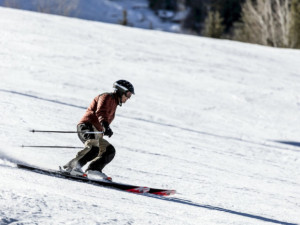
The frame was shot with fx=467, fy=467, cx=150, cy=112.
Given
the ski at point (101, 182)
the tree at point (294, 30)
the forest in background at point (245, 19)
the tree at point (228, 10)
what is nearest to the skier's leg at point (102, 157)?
the ski at point (101, 182)

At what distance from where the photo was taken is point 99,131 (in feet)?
18.4

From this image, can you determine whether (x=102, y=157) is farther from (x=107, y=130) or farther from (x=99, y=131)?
(x=107, y=130)

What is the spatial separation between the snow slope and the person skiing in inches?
19.2

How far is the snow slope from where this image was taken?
445 centimetres

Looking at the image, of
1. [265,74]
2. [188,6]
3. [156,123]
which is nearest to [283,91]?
[265,74]

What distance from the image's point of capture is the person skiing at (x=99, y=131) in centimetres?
533

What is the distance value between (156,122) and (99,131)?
229 inches

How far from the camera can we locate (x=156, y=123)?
36.9ft

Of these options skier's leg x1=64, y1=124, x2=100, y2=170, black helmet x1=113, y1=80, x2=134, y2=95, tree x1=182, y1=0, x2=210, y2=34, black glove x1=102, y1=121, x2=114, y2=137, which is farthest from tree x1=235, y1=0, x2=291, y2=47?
black glove x1=102, y1=121, x2=114, y2=137

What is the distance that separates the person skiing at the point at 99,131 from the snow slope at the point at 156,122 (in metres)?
0.49

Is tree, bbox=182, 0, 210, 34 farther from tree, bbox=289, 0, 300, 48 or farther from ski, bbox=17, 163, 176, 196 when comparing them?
ski, bbox=17, 163, 176, 196

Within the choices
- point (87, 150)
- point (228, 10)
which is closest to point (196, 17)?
point (228, 10)

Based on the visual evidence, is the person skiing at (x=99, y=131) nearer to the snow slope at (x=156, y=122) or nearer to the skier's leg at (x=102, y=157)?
the skier's leg at (x=102, y=157)

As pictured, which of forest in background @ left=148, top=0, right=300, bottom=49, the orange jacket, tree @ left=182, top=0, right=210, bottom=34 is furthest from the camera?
tree @ left=182, top=0, right=210, bottom=34
